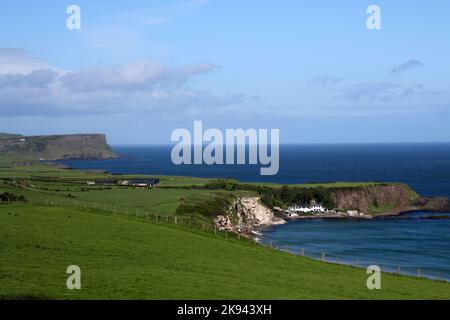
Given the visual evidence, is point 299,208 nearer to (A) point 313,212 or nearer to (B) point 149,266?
(A) point 313,212

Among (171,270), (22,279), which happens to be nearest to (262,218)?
(171,270)

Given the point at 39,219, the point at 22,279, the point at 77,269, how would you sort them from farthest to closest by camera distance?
the point at 39,219, the point at 77,269, the point at 22,279

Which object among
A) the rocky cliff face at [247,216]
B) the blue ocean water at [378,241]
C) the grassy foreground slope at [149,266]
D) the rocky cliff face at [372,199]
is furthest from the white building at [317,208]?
the grassy foreground slope at [149,266]

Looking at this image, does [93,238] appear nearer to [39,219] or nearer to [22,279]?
[39,219]

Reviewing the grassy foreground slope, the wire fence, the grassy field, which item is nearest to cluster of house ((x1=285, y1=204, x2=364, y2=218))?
the wire fence

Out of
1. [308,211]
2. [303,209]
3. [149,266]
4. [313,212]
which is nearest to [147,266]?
[149,266]

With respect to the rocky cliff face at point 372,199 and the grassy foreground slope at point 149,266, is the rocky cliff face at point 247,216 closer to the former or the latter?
the rocky cliff face at point 372,199

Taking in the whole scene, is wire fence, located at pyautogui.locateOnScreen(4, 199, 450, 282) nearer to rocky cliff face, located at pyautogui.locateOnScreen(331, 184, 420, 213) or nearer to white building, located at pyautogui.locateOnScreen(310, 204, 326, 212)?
white building, located at pyautogui.locateOnScreen(310, 204, 326, 212)
